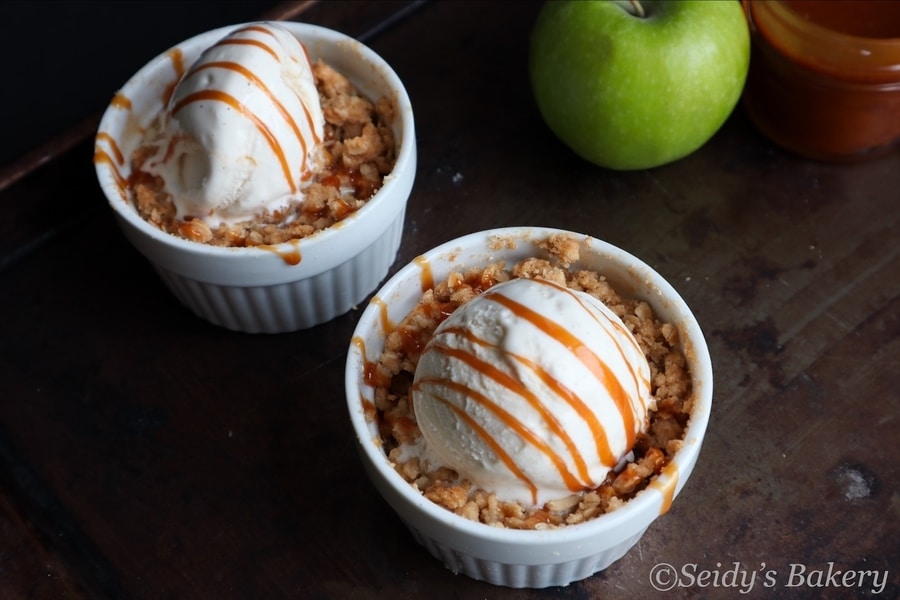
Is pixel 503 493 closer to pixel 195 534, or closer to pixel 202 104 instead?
pixel 195 534

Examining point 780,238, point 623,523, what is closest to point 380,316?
point 623,523

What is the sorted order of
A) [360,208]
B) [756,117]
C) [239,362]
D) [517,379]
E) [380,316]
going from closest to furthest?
[517,379]
[380,316]
[360,208]
[239,362]
[756,117]

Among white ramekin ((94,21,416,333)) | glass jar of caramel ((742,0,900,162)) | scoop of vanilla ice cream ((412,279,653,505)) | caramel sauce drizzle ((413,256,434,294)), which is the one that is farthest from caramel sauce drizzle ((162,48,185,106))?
glass jar of caramel ((742,0,900,162))

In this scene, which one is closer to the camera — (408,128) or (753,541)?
(753,541)

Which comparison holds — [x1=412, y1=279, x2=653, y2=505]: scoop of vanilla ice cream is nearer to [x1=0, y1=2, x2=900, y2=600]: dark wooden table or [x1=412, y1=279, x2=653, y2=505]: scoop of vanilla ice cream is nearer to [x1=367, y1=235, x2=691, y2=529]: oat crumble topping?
[x1=367, y1=235, x2=691, y2=529]: oat crumble topping

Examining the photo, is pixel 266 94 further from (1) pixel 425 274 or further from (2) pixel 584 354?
(2) pixel 584 354

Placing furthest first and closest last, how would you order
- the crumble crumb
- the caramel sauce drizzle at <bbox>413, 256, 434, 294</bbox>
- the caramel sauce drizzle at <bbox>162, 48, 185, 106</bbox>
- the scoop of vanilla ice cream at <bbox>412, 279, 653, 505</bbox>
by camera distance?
the caramel sauce drizzle at <bbox>162, 48, 185, 106</bbox> < the crumble crumb < the caramel sauce drizzle at <bbox>413, 256, 434, 294</bbox> < the scoop of vanilla ice cream at <bbox>412, 279, 653, 505</bbox>

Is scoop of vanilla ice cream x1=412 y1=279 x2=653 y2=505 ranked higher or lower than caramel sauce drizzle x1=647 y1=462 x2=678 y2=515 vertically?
higher
